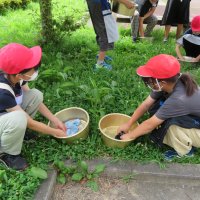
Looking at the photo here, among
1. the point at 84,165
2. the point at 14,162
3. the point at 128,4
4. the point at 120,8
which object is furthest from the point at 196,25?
the point at 14,162

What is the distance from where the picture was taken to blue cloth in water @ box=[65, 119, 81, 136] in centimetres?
321

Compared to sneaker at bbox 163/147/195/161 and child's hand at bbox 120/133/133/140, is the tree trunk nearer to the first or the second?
child's hand at bbox 120/133/133/140

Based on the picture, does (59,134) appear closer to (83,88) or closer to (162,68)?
(83,88)

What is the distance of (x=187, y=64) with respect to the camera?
4.70 meters

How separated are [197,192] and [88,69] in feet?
7.66

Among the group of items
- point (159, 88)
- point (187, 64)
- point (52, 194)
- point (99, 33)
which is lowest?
point (187, 64)

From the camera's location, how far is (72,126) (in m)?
3.25

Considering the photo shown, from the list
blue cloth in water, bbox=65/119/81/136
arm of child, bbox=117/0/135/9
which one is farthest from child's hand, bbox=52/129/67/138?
arm of child, bbox=117/0/135/9

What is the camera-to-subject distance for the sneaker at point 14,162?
8.93 ft

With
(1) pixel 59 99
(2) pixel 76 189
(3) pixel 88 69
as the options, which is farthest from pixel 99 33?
(2) pixel 76 189

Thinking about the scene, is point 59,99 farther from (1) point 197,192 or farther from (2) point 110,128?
(1) point 197,192

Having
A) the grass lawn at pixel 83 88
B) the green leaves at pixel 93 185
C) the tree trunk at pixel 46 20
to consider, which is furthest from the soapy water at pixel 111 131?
the tree trunk at pixel 46 20

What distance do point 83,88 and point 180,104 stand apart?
137cm

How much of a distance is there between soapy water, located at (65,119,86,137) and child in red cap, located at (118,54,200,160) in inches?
18.4
